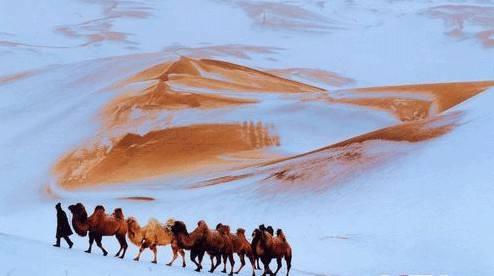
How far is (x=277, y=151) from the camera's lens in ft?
102

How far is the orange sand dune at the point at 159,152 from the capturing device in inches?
1152

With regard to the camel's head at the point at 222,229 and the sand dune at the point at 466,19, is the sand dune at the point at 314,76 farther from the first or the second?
the camel's head at the point at 222,229

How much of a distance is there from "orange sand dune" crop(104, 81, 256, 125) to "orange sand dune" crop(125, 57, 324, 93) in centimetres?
171

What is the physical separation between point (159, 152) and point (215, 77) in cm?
1057

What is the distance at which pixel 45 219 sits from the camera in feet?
82.8

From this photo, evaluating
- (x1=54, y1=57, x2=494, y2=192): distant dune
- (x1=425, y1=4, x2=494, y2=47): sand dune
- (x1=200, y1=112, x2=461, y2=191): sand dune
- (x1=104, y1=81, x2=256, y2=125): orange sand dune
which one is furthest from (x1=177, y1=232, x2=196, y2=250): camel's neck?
(x1=425, y1=4, x2=494, y2=47): sand dune

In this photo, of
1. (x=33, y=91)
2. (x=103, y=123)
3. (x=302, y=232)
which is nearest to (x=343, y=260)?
(x=302, y=232)

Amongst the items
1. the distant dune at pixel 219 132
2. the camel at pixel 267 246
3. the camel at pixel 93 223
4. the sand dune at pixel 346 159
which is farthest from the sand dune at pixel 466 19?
the camel at pixel 93 223

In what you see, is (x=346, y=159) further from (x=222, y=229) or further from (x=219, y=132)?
(x=222, y=229)

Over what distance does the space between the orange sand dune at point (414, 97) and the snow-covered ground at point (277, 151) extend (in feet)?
0.78

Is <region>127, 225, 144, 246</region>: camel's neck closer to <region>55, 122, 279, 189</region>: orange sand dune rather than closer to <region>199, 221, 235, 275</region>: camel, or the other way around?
<region>199, 221, 235, 275</region>: camel

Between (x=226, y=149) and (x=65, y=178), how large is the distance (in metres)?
5.23

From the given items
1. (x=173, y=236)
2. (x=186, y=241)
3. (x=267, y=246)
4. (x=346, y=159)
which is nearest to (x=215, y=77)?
(x=346, y=159)

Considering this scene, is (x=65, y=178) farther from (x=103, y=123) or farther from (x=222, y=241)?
(x=222, y=241)
